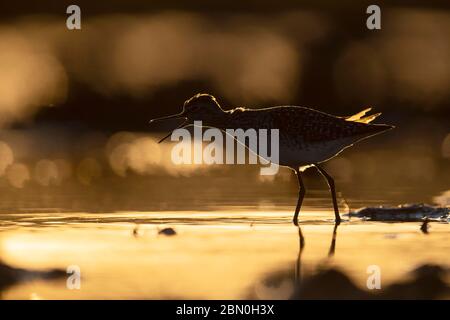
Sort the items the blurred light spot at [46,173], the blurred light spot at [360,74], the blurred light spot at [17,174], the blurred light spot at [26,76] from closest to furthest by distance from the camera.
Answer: the blurred light spot at [17,174] → the blurred light spot at [46,173] → the blurred light spot at [26,76] → the blurred light spot at [360,74]

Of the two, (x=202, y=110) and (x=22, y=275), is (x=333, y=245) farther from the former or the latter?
(x=202, y=110)

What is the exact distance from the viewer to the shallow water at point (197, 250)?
7.96 meters

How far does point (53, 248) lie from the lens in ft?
32.5

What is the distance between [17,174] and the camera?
723 inches

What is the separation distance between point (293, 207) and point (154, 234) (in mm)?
3260

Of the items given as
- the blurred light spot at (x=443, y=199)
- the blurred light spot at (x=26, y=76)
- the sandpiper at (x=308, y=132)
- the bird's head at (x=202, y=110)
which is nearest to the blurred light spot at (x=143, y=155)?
the blurred light spot at (x=26, y=76)

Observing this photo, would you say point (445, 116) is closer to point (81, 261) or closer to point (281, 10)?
point (281, 10)

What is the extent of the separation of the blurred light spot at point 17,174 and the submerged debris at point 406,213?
6264 millimetres

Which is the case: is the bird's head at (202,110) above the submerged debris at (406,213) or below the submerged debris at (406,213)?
above

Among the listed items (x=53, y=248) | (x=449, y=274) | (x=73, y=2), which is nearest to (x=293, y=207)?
(x=53, y=248)

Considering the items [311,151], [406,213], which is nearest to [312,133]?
[311,151]

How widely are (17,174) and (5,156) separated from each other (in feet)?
8.84

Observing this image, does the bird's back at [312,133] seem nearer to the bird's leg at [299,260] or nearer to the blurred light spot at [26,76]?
the bird's leg at [299,260]

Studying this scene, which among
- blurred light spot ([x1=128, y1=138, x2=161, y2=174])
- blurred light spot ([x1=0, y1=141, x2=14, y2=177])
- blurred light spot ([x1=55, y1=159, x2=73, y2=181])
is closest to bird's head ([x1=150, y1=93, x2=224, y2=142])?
blurred light spot ([x1=55, y1=159, x2=73, y2=181])
